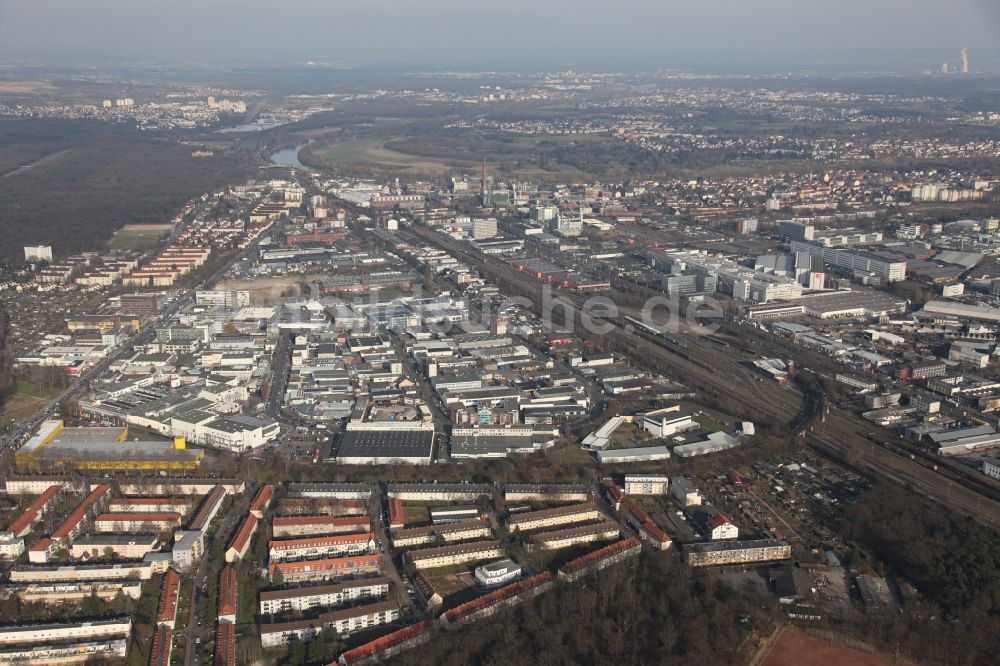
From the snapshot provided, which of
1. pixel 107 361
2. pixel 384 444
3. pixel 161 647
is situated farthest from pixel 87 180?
pixel 161 647

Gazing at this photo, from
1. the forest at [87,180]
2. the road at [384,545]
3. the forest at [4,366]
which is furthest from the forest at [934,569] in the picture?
the forest at [87,180]

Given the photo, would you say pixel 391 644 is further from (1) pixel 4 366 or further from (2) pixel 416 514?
(1) pixel 4 366

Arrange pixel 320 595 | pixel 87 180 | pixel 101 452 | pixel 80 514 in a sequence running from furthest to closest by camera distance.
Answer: pixel 87 180
pixel 101 452
pixel 80 514
pixel 320 595

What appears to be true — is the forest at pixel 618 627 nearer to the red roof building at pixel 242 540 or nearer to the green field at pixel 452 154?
the red roof building at pixel 242 540

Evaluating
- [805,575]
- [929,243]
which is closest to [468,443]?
[805,575]

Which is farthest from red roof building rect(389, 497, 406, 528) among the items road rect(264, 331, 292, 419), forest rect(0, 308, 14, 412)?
forest rect(0, 308, 14, 412)

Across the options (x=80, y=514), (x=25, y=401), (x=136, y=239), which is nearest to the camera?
(x=80, y=514)
